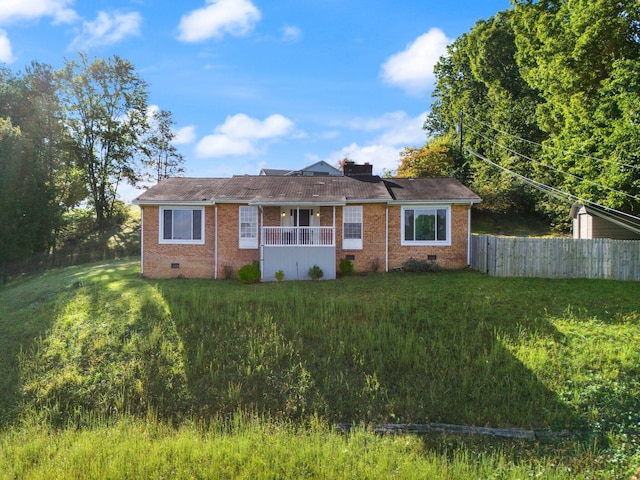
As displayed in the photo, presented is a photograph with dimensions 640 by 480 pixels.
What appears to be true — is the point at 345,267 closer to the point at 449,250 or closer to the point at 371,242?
the point at 371,242

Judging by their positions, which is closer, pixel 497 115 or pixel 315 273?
pixel 315 273

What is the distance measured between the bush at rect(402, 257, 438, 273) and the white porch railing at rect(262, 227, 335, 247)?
326 centimetres

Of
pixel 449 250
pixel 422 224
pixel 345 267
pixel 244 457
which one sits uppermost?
pixel 422 224

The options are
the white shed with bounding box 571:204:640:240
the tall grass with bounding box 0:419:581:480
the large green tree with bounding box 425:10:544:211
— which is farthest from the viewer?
the large green tree with bounding box 425:10:544:211

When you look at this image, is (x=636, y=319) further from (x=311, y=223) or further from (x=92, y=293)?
(x=92, y=293)

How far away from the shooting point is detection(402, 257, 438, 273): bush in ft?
53.5

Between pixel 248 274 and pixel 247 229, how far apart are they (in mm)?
2359

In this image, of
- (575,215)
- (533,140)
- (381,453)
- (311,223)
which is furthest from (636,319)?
(533,140)

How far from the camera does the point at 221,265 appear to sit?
660 inches

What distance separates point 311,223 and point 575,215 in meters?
15.3

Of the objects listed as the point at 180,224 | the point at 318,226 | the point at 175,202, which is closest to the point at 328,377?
the point at 318,226

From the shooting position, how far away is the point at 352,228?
1680 cm

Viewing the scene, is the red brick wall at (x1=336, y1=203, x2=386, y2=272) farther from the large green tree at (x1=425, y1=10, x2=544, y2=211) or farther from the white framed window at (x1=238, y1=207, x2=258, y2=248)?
the large green tree at (x1=425, y1=10, x2=544, y2=211)

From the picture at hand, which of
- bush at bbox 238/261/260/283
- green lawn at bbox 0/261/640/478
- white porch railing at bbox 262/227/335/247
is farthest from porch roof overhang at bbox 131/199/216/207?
green lawn at bbox 0/261/640/478
